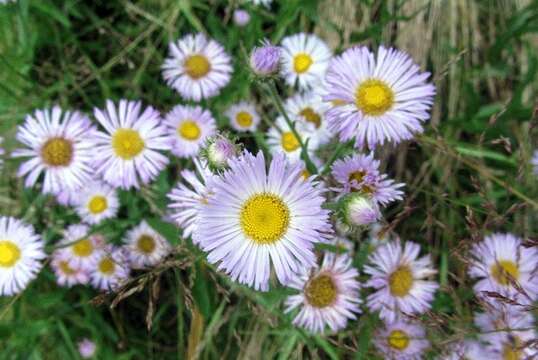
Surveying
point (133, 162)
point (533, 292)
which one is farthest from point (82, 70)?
point (533, 292)

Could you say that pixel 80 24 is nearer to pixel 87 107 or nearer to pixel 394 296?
pixel 87 107

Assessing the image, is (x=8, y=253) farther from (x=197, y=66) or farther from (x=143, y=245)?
(x=197, y=66)

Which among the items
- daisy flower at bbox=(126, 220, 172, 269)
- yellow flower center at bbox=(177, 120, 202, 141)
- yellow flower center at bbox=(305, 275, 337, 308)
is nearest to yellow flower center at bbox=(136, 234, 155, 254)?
daisy flower at bbox=(126, 220, 172, 269)

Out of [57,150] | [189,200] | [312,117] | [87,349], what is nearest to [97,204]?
[57,150]

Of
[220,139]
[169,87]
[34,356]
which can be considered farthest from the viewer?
[169,87]

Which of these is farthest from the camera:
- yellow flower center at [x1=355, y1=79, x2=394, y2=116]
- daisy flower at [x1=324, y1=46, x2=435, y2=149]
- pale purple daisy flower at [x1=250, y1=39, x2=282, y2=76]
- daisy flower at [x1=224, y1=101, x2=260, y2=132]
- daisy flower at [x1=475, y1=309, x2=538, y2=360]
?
daisy flower at [x1=224, y1=101, x2=260, y2=132]

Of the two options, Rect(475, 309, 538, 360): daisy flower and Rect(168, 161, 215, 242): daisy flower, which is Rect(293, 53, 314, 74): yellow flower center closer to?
Rect(168, 161, 215, 242): daisy flower

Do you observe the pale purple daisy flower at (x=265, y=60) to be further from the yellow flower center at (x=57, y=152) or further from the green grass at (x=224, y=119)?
the yellow flower center at (x=57, y=152)
